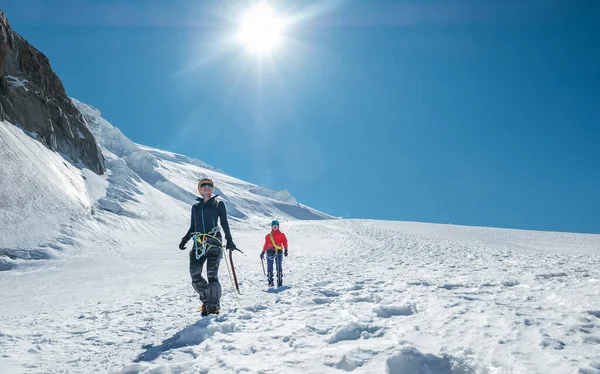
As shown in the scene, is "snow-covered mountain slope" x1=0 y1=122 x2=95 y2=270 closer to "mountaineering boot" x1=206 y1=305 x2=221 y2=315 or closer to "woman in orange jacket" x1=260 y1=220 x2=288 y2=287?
"woman in orange jacket" x1=260 y1=220 x2=288 y2=287

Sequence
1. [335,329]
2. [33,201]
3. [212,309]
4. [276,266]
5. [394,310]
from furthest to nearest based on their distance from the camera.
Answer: [33,201] < [276,266] < [212,309] < [394,310] < [335,329]

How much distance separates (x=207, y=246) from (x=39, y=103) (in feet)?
123

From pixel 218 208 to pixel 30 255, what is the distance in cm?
1398

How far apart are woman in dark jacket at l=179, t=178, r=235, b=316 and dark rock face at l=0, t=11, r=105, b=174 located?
29.9 m

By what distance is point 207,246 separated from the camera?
21.5ft

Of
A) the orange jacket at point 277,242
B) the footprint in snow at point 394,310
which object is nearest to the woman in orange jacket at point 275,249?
the orange jacket at point 277,242

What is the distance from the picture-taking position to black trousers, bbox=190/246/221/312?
21.0 ft

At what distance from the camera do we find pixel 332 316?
5.41 meters

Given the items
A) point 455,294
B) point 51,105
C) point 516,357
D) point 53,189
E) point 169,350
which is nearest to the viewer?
point 516,357

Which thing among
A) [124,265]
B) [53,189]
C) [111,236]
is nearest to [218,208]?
[124,265]

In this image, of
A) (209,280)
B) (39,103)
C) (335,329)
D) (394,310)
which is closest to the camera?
(335,329)

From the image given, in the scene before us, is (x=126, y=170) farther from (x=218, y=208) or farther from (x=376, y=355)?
(x=376, y=355)

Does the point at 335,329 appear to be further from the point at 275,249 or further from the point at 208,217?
the point at 275,249

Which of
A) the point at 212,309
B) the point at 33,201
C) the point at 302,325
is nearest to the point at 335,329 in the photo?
the point at 302,325
